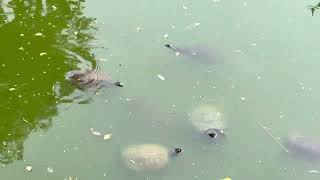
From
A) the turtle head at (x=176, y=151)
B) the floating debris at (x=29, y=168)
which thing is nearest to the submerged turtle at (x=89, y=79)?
the turtle head at (x=176, y=151)

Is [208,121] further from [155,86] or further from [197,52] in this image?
[197,52]

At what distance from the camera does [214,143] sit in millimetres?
4684

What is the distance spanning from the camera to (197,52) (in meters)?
5.70

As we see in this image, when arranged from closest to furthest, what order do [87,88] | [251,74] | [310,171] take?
[310,171] → [87,88] → [251,74]

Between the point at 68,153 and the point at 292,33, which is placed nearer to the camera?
the point at 68,153

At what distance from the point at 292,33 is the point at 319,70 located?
730mm

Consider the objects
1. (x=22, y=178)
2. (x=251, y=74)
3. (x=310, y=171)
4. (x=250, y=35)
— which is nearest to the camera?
(x=22, y=178)

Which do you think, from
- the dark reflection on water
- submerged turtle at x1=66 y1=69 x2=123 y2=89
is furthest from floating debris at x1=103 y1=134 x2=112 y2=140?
submerged turtle at x1=66 y1=69 x2=123 y2=89

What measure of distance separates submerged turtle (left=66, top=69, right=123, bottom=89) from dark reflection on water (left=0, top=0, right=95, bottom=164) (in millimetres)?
99

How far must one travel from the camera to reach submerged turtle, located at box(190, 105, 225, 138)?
4.74m

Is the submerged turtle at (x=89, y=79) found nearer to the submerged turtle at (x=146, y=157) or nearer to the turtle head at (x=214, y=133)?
the submerged turtle at (x=146, y=157)

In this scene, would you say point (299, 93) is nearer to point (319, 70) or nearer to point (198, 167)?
point (319, 70)

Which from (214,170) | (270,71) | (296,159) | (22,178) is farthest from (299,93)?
(22,178)

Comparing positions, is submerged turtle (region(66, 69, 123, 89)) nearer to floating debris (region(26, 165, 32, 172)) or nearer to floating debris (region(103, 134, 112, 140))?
floating debris (region(103, 134, 112, 140))
